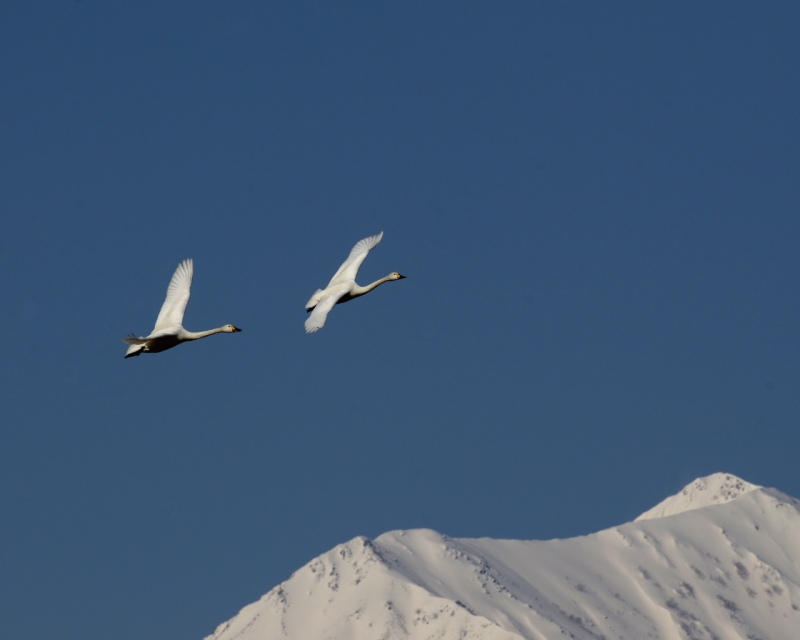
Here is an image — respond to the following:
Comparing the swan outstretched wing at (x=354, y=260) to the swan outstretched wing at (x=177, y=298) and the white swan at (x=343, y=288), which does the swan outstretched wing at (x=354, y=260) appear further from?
the swan outstretched wing at (x=177, y=298)

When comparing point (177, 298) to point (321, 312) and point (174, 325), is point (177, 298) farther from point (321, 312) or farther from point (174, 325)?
point (321, 312)

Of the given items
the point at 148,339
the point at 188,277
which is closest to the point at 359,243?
the point at 188,277

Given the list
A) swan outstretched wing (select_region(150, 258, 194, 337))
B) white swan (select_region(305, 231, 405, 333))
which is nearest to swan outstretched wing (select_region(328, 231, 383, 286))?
white swan (select_region(305, 231, 405, 333))

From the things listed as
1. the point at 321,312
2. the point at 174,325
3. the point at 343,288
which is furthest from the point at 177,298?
the point at 343,288

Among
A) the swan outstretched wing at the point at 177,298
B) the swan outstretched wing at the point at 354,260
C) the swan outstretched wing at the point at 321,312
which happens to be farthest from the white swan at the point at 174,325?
the swan outstretched wing at the point at 354,260

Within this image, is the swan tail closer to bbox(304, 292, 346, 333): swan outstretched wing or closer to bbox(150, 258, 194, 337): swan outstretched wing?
bbox(304, 292, 346, 333): swan outstretched wing

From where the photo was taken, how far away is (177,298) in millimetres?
91188

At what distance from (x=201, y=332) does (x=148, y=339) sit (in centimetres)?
405

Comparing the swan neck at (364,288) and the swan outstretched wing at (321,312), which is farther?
the swan neck at (364,288)

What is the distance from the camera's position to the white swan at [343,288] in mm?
88188

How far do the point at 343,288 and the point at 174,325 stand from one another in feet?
37.0

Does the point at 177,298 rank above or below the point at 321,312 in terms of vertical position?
above

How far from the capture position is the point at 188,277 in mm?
92625

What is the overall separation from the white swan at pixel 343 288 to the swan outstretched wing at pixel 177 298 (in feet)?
20.0
